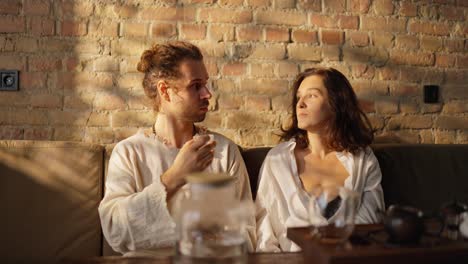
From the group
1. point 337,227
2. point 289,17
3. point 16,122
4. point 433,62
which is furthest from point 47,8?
point 433,62

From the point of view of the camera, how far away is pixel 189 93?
1.54 m

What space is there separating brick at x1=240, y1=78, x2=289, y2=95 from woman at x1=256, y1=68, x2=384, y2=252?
15 centimetres

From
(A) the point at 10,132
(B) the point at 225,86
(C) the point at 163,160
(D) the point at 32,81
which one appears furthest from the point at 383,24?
(A) the point at 10,132

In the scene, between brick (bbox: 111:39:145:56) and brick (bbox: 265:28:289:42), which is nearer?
brick (bbox: 111:39:145:56)

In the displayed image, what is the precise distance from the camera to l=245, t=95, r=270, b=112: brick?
1.94m

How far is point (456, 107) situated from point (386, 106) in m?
0.40

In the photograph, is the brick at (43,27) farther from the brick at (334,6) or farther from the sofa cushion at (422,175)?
the sofa cushion at (422,175)

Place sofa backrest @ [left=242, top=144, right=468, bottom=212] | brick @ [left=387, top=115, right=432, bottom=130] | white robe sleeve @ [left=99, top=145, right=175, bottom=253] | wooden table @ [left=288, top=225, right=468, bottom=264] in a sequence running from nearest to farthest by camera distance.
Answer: wooden table @ [left=288, top=225, right=468, bottom=264]
white robe sleeve @ [left=99, top=145, right=175, bottom=253]
sofa backrest @ [left=242, top=144, right=468, bottom=212]
brick @ [left=387, top=115, right=432, bottom=130]

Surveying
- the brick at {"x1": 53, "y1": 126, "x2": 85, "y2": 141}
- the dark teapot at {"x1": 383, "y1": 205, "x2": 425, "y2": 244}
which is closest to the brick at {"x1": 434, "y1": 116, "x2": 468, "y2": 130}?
the dark teapot at {"x1": 383, "y1": 205, "x2": 425, "y2": 244}

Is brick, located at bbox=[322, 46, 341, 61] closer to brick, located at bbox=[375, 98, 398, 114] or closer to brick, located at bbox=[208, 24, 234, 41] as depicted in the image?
brick, located at bbox=[375, 98, 398, 114]

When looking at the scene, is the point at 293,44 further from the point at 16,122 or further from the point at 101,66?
the point at 16,122

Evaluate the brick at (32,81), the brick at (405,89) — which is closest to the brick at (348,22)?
the brick at (405,89)

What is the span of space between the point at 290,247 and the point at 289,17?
1065mm

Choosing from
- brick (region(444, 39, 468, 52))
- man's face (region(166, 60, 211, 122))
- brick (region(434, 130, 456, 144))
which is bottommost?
brick (region(434, 130, 456, 144))
